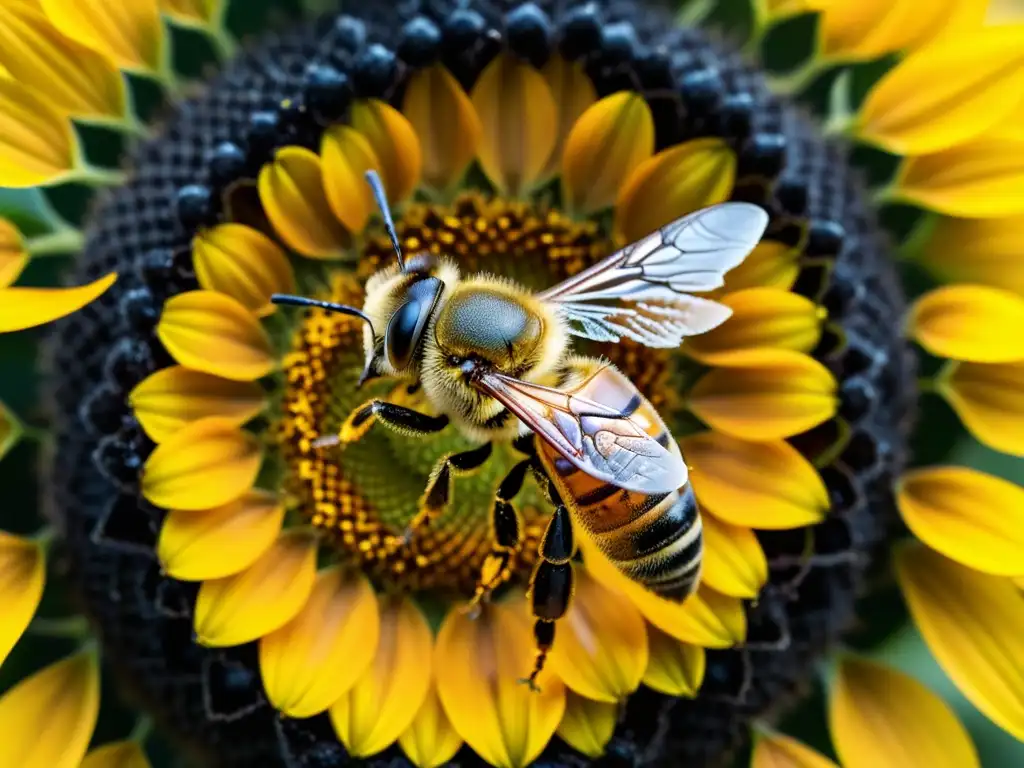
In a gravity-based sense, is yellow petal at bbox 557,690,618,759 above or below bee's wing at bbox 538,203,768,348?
below

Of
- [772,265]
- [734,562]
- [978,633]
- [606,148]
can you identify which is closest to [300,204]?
[606,148]

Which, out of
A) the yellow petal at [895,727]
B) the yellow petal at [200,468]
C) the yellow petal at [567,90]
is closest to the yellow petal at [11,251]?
the yellow petal at [200,468]

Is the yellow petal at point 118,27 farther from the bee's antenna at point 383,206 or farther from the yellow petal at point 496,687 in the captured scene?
the yellow petal at point 496,687

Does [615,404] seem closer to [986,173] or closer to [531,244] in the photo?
[531,244]

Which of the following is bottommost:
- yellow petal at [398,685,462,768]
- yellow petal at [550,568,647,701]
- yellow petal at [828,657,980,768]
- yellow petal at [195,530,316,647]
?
yellow petal at [828,657,980,768]

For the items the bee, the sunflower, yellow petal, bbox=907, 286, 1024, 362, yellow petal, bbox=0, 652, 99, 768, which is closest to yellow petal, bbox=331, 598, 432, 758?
the sunflower

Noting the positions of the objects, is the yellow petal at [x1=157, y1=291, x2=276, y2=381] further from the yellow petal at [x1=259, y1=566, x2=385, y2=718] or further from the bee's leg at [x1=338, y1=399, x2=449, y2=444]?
the yellow petal at [x1=259, y1=566, x2=385, y2=718]
